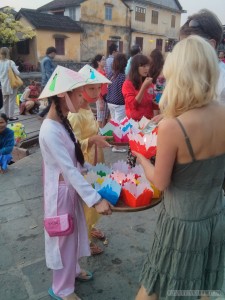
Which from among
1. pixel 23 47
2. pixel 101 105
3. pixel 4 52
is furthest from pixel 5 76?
pixel 23 47

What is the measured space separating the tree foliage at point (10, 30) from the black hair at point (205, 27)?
2159 cm

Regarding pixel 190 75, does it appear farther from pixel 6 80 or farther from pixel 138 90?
pixel 6 80

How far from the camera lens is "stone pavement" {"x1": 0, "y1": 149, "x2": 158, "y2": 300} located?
2203mm

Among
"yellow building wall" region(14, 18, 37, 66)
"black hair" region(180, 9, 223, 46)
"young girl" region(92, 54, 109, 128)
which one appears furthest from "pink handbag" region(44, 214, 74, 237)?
"yellow building wall" region(14, 18, 37, 66)

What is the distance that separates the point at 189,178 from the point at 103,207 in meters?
0.52

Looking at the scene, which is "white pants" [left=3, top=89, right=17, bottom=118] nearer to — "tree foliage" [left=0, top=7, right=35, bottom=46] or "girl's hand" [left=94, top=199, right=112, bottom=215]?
"girl's hand" [left=94, top=199, right=112, bottom=215]

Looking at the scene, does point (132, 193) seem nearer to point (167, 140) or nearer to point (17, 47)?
point (167, 140)

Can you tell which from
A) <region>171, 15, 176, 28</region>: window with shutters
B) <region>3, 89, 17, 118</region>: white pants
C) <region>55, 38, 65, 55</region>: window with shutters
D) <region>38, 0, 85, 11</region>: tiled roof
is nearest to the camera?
<region>3, 89, 17, 118</region>: white pants

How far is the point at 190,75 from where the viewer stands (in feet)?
4.06

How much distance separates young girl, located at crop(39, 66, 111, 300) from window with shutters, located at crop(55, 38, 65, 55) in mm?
25318

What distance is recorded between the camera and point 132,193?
165 cm

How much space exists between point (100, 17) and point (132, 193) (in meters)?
29.5

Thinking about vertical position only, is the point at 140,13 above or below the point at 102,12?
above

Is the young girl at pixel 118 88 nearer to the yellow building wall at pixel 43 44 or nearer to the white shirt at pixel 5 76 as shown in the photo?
the white shirt at pixel 5 76
